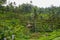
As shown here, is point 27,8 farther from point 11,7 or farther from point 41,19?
point 41,19

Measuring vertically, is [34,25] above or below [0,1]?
below

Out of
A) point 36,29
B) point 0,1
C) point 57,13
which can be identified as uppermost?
point 0,1

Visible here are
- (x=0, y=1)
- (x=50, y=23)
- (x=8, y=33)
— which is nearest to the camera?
(x=8, y=33)

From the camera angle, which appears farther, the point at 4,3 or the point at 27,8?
the point at 27,8

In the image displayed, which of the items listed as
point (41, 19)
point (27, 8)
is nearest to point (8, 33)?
point (41, 19)

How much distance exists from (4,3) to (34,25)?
12.0 m

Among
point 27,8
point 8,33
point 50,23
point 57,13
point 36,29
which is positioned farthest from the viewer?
point 27,8

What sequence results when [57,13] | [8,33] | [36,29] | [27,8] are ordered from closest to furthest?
[8,33] → [36,29] → [57,13] → [27,8]

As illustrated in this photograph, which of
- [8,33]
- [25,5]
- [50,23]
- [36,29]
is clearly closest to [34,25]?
[36,29]

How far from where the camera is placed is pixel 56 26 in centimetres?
2442

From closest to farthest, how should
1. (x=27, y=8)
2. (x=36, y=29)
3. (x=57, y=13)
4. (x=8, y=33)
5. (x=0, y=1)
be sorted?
(x=8, y=33) < (x=36, y=29) < (x=57, y=13) < (x=0, y=1) < (x=27, y=8)

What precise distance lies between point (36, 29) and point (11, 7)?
11896 millimetres

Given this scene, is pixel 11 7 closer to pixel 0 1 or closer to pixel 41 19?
pixel 0 1

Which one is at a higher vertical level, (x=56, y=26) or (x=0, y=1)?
(x=0, y=1)
